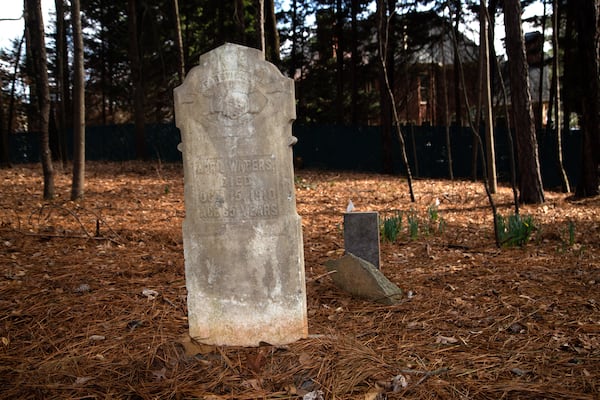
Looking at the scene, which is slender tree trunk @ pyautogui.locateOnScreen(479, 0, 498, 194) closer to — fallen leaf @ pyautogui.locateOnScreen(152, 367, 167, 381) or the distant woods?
the distant woods

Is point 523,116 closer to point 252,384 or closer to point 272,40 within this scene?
point 252,384

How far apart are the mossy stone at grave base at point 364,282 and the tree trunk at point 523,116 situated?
22.9 ft

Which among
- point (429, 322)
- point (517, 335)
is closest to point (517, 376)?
point (517, 335)

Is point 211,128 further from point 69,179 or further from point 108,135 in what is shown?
point 108,135

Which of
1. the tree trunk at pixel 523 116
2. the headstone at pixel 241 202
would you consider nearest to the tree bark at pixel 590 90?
the tree trunk at pixel 523 116

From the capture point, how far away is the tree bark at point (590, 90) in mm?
10469

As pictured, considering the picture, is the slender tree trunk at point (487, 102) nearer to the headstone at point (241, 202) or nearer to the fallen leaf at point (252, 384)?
the headstone at point (241, 202)

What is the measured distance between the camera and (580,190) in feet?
36.2

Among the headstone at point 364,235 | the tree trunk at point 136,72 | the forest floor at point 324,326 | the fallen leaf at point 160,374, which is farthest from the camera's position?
the tree trunk at point 136,72

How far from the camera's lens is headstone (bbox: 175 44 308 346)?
3.45 meters

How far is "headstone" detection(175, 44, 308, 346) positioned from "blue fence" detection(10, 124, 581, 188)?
14991mm

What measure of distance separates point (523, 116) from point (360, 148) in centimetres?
1139

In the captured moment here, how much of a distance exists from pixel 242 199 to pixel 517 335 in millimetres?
2184

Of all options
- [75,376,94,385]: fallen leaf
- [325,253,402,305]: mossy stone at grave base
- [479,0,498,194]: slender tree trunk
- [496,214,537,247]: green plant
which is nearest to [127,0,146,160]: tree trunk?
[479,0,498,194]: slender tree trunk
